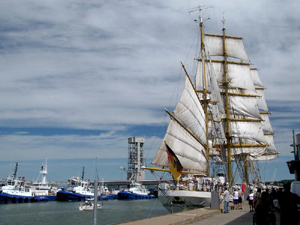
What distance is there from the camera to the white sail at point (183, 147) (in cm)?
4312

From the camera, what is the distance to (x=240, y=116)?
7494cm

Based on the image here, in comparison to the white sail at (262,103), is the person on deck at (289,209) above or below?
below

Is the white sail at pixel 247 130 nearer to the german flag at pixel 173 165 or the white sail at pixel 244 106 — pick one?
the white sail at pixel 244 106

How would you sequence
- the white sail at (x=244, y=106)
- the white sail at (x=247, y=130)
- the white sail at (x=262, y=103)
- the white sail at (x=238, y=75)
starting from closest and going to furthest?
the white sail at (x=247, y=130) → the white sail at (x=244, y=106) → the white sail at (x=238, y=75) → the white sail at (x=262, y=103)

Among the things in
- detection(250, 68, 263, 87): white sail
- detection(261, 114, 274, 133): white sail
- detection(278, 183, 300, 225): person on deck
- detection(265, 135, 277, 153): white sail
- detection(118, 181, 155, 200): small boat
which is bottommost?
detection(118, 181, 155, 200): small boat

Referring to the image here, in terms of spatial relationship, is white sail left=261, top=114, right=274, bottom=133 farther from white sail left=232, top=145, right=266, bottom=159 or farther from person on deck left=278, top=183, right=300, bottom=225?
person on deck left=278, top=183, right=300, bottom=225

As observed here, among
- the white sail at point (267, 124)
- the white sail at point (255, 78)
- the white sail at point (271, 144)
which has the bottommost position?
the white sail at point (271, 144)

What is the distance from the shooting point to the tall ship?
126 ft

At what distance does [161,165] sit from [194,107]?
950cm

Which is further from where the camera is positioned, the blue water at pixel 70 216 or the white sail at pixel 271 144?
the white sail at pixel 271 144

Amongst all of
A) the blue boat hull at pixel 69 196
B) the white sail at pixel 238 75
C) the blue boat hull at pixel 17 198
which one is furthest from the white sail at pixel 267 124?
the blue boat hull at pixel 17 198

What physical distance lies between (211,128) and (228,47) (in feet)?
61.8

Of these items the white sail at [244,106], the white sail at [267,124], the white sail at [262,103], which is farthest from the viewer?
the white sail at [267,124]

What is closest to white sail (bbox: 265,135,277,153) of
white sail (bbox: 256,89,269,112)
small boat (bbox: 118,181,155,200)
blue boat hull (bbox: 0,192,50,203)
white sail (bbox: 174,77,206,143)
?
white sail (bbox: 256,89,269,112)
